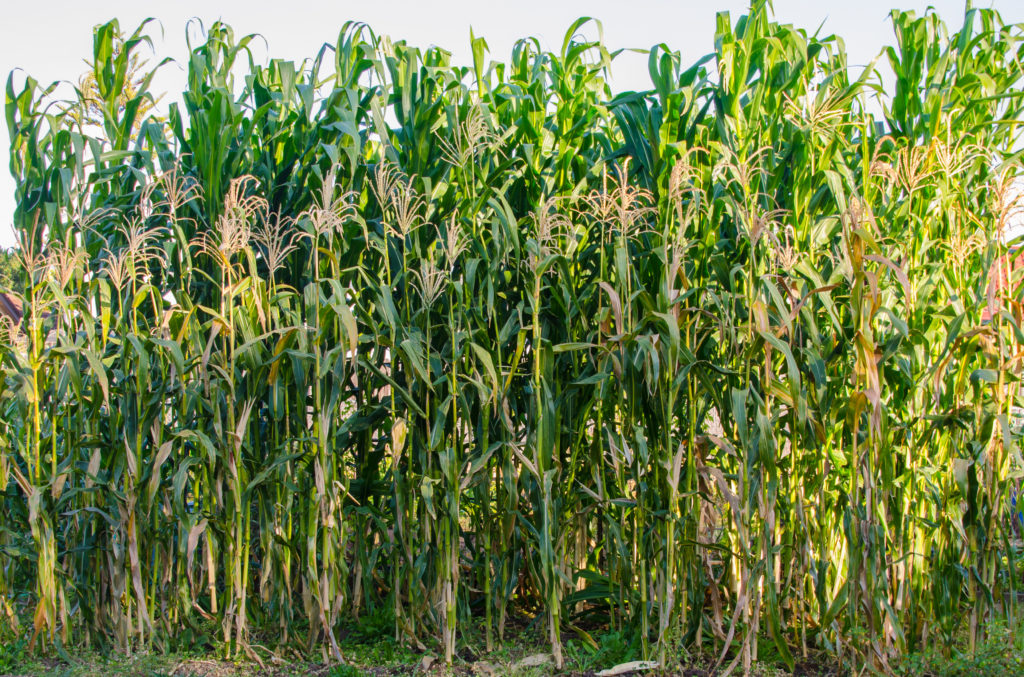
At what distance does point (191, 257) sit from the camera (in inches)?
140

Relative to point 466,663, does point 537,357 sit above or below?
above

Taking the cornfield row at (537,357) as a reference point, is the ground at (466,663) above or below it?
below

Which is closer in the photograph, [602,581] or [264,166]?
[602,581]

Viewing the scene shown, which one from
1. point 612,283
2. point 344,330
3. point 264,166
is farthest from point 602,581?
point 264,166

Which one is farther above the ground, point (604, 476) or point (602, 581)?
point (604, 476)

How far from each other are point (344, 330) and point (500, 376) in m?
0.69

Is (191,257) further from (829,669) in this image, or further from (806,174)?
(829,669)

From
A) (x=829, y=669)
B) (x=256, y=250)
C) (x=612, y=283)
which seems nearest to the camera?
(x=829, y=669)

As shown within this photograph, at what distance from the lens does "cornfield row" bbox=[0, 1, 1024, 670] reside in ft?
9.93

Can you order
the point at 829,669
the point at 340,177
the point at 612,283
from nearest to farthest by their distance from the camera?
1. the point at 829,669
2. the point at 612,283
3. the point at 340,177

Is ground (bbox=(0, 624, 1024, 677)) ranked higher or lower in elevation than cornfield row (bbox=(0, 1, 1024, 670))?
lower

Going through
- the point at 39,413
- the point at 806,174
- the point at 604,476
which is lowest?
the point at 604,476

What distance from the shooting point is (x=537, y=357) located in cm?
311

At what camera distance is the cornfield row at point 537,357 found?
303cm
